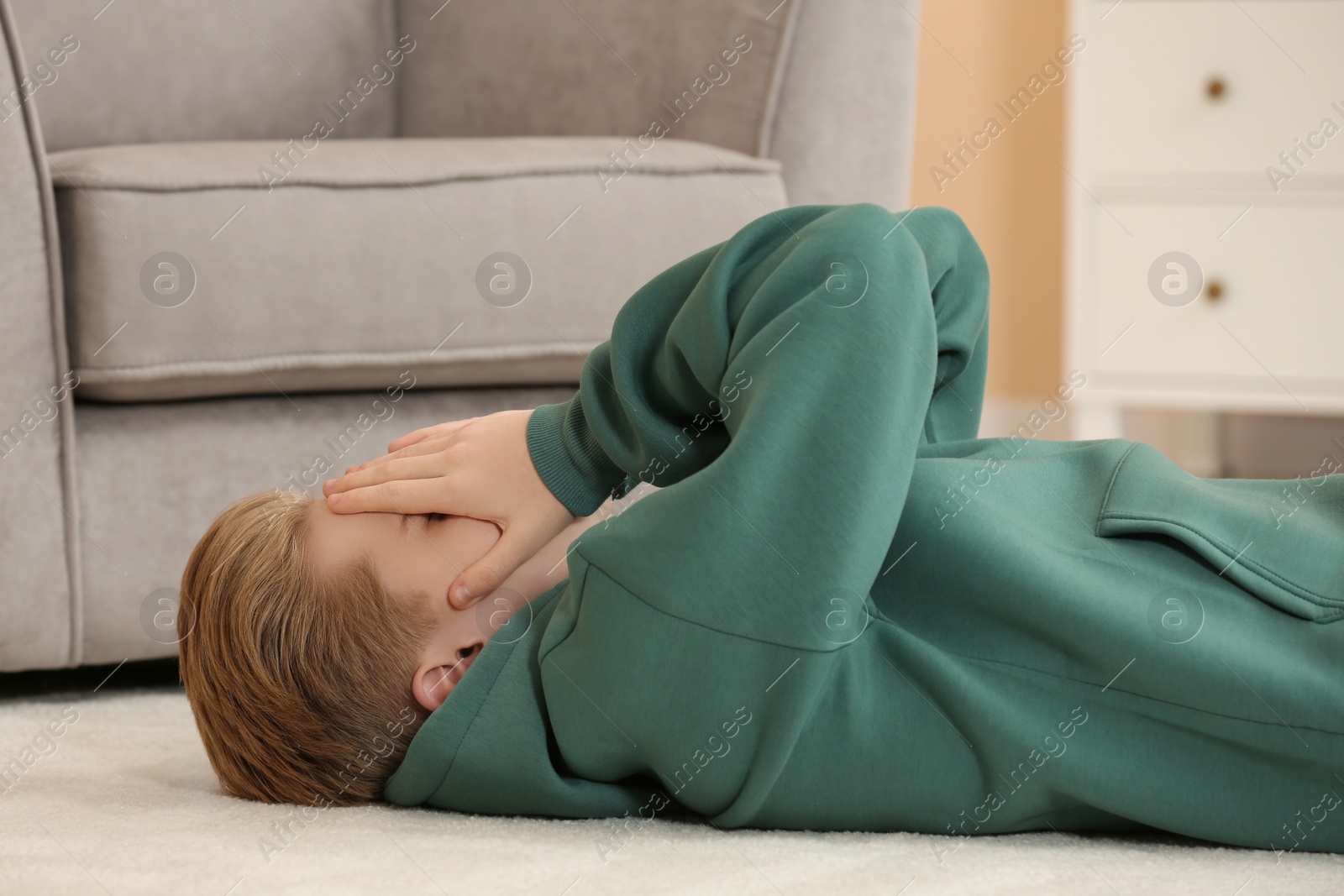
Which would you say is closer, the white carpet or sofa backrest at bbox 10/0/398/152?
the white carpet

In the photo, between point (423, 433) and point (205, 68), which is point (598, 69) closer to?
point (205, 68)

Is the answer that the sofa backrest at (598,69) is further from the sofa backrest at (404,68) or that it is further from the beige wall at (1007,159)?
the beige wall at (1007,159)

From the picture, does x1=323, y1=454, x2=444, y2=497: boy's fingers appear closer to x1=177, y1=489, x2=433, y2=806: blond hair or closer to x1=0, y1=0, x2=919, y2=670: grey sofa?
x1=177, y1=489, x2=433, y2=806: blond hair

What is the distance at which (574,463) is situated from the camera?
2.62ft

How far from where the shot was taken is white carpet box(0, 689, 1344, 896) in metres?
0.59

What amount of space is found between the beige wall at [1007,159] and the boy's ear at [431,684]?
181 cm

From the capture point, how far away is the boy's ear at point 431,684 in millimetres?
747

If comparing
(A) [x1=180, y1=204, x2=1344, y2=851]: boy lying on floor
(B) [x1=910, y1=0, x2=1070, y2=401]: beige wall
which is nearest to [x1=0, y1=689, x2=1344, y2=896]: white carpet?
(A) [x1=180, y1=204, x2=1344, y2=851]: boy lying on floor

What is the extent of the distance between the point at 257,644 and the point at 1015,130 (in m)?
2.00

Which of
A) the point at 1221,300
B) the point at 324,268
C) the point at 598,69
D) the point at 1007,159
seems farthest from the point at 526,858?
the point at 1007,159

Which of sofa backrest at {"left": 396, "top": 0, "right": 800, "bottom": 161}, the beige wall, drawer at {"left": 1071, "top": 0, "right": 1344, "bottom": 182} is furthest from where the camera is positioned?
the beige wall

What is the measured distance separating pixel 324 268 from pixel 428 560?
397mm

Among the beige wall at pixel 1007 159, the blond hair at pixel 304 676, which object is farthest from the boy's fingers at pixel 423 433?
the beige wall at pixel 1007 159

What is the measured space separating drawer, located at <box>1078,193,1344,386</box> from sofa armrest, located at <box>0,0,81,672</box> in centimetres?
154
